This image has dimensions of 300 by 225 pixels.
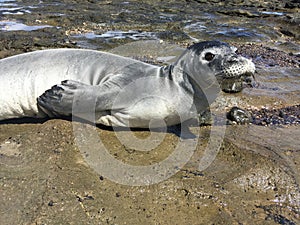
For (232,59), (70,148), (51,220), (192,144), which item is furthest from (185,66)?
(51,220)

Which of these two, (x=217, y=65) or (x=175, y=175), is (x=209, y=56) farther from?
(x=175, y=175)

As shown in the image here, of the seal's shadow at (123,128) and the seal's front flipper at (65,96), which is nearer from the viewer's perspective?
the seal's front flipper at (65,96)

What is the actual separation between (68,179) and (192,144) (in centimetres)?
115

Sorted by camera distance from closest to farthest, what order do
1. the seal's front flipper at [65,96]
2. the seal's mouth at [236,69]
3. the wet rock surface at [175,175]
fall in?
1. the wet rock surface at [175,175]
2. the seal's mouth at [236,69]
3. the seal's front flipper at [65,96]

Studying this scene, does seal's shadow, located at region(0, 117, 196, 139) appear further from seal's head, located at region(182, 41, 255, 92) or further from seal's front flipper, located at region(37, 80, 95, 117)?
seal's head, located at region(182, 41, 255, 92)

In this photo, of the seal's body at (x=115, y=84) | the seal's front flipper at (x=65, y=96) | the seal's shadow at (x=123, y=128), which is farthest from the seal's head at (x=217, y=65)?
the seal's front flipper at (x=65, y=96)

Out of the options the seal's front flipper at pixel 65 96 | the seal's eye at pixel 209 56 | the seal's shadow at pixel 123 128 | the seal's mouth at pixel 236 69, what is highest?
the seal's eye at pixel 209 56

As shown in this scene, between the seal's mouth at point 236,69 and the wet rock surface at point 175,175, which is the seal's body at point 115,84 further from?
the wet rock surface at point 175,175

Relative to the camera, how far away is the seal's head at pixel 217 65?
2861 mm

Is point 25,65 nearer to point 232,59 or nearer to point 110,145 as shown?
point 110,145

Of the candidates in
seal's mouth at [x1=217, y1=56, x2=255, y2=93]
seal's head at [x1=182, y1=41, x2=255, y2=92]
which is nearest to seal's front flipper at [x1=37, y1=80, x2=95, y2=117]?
seal's head at [x1=182, y1=41, x2=255, y2=92]

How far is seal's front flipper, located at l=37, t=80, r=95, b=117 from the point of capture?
2949 millimetres

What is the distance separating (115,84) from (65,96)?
16.2 inches

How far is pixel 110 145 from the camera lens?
299 cm
